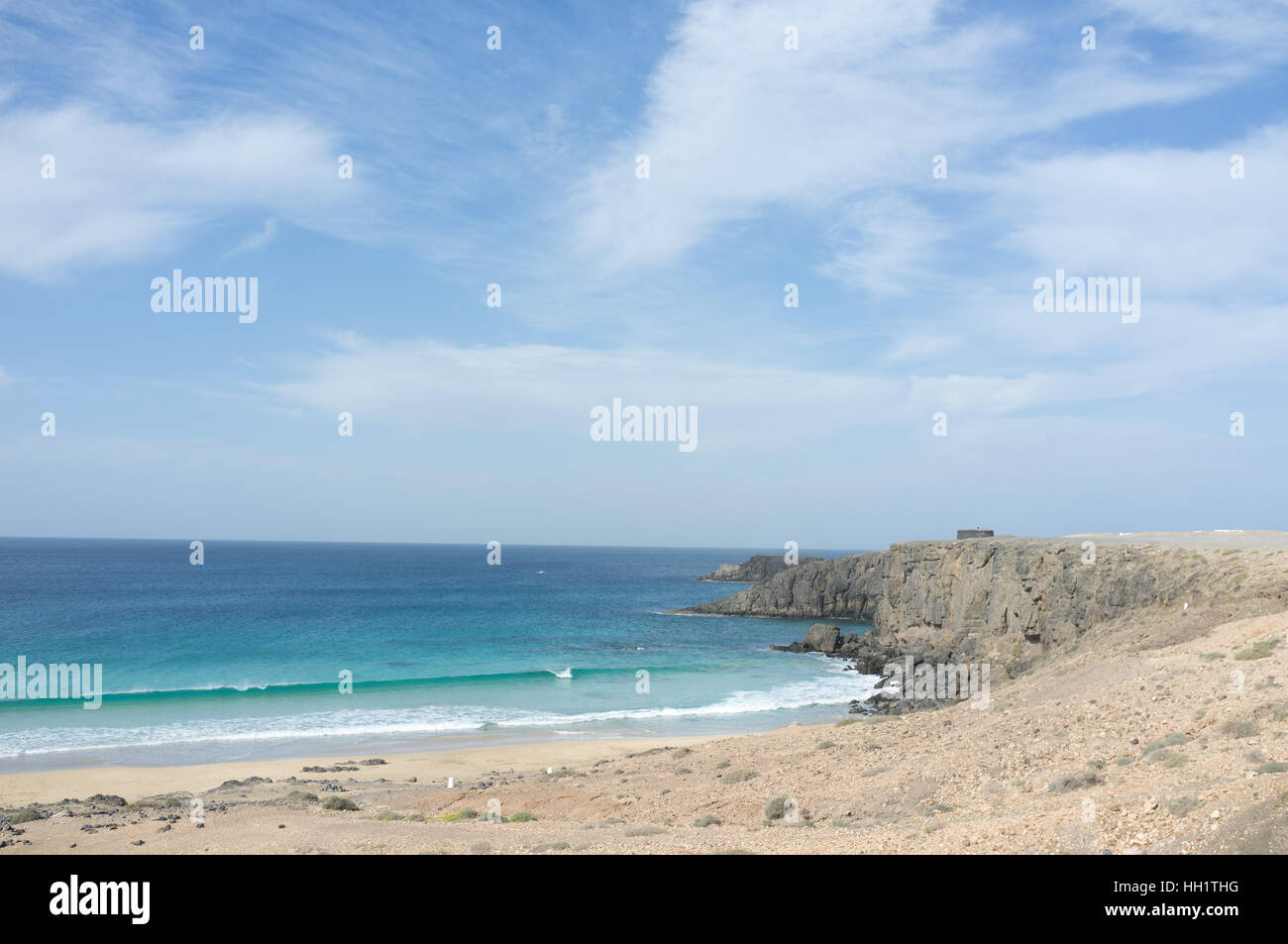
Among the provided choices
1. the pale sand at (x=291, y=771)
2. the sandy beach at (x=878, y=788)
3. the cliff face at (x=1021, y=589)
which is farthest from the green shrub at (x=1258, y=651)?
the pale sand at (x=291, y=771)

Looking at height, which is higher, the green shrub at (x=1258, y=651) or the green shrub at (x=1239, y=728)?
the green shrub at (x=1258, y=651)

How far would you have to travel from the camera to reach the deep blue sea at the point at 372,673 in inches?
1188

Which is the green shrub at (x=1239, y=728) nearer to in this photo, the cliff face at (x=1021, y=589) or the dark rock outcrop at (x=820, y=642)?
the cliff face at (x=1021, y=589)

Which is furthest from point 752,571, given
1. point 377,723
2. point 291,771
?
point 291,771

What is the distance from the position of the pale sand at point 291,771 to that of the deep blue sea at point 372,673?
1872 millimetres

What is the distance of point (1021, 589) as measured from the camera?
38969mm

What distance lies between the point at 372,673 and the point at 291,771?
2005 centimetres

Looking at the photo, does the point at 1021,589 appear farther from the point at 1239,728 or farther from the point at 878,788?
the point at 878,788

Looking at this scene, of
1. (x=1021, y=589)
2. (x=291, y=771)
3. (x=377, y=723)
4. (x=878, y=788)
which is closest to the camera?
(x=878, y=788)

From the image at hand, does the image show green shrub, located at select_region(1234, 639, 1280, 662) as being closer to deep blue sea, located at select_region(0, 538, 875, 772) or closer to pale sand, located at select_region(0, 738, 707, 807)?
pale sand, located at select_region(0, 738, 707, 807)

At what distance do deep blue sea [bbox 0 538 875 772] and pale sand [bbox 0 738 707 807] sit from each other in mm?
1872

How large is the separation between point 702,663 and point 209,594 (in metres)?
61.0

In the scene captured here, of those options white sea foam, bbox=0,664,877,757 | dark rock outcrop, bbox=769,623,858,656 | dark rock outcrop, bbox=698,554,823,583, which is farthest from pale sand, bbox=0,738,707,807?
dark rock outcrop, bbox=698,554,823,583
